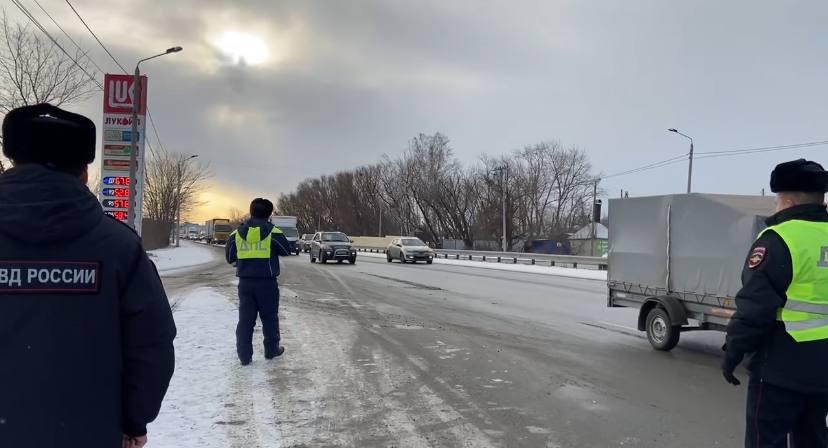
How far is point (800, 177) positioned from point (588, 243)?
61.8m

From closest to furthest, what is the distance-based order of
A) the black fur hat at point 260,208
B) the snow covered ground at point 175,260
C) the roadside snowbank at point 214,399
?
the roadside snowbank at point 214,399
the black fur hat at point 260,208
the snow covered ground at point 175,260

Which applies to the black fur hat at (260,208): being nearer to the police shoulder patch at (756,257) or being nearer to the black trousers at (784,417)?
the police shoulder patch at (756,257)

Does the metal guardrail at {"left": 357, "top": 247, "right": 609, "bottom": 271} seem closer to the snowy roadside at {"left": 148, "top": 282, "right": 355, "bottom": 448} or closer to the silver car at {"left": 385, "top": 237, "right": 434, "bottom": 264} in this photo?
the silver car at {"left": 385, "top": 237, "right": 434, "bottom": 264}

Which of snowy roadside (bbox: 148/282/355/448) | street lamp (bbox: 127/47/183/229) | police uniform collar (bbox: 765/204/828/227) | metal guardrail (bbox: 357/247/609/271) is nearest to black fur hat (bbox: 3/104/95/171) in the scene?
snowy roadside (bbox: 148/282/355/448)

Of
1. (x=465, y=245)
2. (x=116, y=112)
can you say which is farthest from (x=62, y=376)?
(x=465, y=245)

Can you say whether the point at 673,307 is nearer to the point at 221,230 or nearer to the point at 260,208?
the point at 260,208

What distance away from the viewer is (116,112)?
55.2ft

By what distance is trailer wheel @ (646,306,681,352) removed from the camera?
833 cm

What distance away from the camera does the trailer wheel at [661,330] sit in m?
8.33

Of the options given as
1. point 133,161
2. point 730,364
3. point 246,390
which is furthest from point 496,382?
point 133,161

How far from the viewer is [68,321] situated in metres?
1.88

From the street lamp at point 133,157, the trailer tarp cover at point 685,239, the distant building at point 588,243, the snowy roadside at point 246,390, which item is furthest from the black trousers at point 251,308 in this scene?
the distant building at point 588,243

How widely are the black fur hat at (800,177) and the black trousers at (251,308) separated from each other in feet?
18.8

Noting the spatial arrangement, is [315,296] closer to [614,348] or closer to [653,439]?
[614,348]
